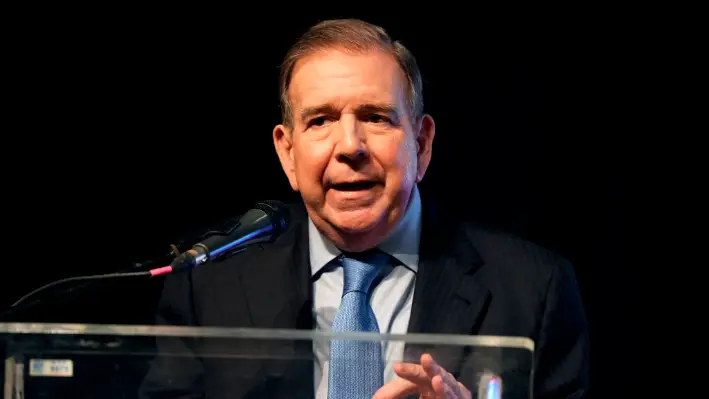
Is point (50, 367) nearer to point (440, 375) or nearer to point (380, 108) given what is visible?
point (440, 375)

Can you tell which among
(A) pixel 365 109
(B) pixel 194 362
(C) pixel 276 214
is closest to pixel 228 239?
(C) pixel 276 214

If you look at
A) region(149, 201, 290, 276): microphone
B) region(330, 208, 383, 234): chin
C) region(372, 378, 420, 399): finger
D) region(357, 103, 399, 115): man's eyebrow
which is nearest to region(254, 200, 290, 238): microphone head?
region(149, 201, 290, 276): microphone

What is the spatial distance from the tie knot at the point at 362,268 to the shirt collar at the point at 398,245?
1.0 inches

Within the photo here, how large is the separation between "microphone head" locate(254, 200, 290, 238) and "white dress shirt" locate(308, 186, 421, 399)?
11.9 inches

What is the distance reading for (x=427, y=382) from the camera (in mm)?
1381

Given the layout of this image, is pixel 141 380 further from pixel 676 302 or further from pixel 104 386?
pixel 676 302

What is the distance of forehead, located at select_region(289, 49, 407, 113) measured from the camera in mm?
2025

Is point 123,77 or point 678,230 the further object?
point 123,77

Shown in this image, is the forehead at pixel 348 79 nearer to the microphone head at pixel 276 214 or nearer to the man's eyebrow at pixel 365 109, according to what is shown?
the man's eyebrow at pixel 365 109

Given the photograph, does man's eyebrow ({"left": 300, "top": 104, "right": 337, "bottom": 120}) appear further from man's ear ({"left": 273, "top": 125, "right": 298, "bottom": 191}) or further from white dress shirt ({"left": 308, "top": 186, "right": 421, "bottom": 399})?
white dress shirt ({"left": 308, "top": 186, "right": 421, "bottom": 399})

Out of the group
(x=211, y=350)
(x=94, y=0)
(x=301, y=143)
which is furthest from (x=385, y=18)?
(x=211, y=350)

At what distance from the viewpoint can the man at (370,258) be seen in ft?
6.62

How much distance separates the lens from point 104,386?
1469mm

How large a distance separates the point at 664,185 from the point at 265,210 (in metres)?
1.20
